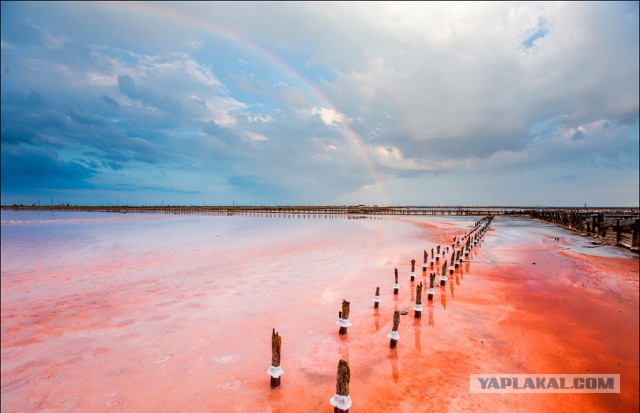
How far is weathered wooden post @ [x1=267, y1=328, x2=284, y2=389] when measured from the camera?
24.0 ft

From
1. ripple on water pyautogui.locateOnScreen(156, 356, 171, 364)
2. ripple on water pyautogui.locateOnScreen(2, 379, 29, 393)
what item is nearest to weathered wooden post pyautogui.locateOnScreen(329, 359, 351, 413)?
ripple on water pyautogui.locateOnScreen(156, 356, 171, 364)

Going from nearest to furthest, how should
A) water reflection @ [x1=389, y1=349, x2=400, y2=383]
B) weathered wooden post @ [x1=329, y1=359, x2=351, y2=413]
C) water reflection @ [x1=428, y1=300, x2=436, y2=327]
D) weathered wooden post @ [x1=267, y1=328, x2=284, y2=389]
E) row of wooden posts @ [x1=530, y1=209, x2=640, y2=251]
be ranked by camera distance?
weathered wooden post @ [x1=329, y1=359, x2=351, y2=413] → weathered wooden post @ [x1=267, y1=328, x2=284, y2=389] → water reflection @ [x1=389, y1=349, x2=400, y2=383] → water reflection @ [x1=428, y1=300, x2=436, y2=327] → row of wooden posts @ [x1=530, y1=209, x2=640, y2=251]

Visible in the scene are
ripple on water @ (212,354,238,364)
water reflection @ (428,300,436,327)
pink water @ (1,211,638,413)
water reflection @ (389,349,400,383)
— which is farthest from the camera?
water reflection @ (428,300,436,327)

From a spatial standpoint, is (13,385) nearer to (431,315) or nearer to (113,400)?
(113,400)

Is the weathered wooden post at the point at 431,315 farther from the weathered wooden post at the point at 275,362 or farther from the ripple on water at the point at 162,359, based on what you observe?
the ripple on water at the point at 162,359

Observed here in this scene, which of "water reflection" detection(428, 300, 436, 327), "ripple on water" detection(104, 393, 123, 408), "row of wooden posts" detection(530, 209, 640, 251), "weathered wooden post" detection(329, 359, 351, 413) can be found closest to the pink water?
"ripple on water" detection(104, 393, 123, 408)

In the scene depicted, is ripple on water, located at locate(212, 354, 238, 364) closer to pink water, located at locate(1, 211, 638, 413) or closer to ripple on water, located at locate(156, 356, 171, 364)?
pink water, located at locate(1, 211, 638, 413)

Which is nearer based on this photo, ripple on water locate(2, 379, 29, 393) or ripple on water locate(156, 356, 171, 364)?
ripple on water locate(2, 379, 29, 393)

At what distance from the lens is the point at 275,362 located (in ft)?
24.8

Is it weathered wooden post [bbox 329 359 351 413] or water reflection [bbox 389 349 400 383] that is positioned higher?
weathered wooden post [bbox 329 359 351 413]

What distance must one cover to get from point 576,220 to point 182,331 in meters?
47.7

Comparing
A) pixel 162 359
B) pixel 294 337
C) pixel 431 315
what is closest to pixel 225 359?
pixel 162 359

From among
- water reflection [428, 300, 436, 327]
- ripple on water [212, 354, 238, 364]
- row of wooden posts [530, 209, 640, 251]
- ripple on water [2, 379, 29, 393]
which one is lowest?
ripple on water [2, 379, 29, 393]

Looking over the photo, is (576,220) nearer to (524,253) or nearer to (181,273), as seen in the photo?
(524,253)
